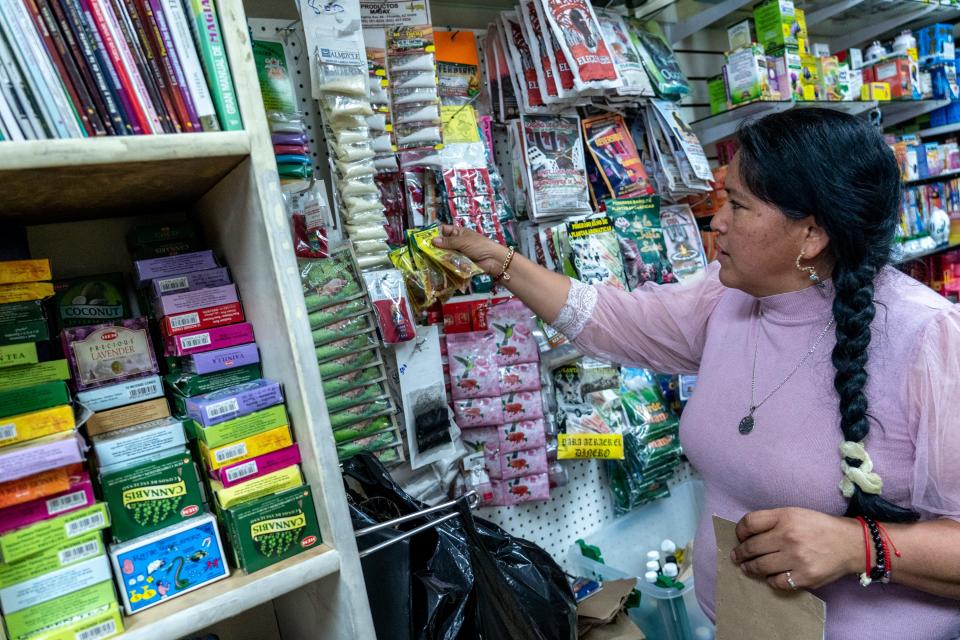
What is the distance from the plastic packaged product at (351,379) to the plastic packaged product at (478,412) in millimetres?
371

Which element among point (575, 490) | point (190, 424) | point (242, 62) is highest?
point (242, 62)

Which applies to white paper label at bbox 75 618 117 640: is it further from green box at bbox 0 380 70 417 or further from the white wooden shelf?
the white wooden shelf

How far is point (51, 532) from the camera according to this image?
738mm

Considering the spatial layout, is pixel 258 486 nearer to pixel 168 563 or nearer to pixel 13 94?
pixel 168 563

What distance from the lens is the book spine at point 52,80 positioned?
2.29 feet

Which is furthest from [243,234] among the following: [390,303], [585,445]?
[585,445]

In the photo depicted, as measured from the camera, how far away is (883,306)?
1139mm

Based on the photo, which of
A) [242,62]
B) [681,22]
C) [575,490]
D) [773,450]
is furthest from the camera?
[681,22]

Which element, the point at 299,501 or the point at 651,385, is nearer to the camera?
the point at 299,501

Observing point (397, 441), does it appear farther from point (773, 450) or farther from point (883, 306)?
point (883, 306)

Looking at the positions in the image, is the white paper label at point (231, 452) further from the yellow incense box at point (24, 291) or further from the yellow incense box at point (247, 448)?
the yellow incense box at point (24, 291)

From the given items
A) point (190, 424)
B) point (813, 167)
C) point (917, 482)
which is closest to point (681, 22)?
point (813, 167)

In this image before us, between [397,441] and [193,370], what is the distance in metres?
0.64

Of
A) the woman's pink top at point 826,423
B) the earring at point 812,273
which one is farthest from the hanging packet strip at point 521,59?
the earring at point 812,273
